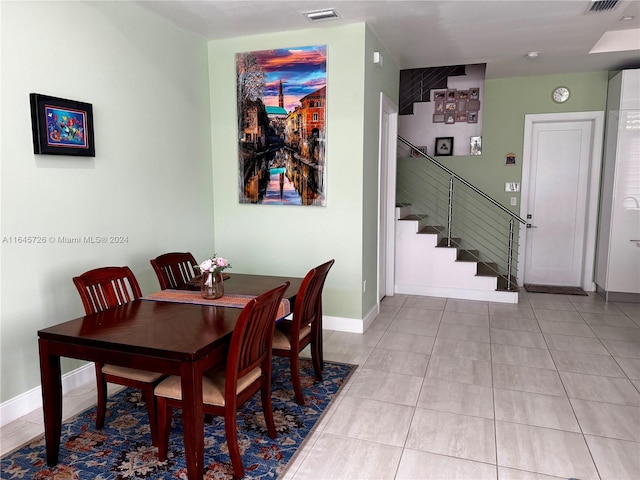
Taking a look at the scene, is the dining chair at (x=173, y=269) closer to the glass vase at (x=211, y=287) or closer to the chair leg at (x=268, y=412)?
the glass vase at (x=211, y=287)

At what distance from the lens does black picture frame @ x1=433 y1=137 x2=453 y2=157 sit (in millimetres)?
5949

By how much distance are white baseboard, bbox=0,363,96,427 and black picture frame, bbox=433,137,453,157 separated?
475 centimetres

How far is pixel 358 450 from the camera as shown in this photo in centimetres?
230

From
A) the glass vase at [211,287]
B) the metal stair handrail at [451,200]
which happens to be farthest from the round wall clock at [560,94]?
the glass vase at [211,287]

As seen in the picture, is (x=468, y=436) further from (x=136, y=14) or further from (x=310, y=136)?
(x=136, y=14)

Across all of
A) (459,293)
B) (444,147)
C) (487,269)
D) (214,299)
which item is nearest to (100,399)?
(214,299)

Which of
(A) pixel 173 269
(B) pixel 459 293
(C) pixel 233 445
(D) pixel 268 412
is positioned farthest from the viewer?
(B) pixel 459 293

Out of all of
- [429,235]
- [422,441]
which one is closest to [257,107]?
[429,235]

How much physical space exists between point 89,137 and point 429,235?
148 inches

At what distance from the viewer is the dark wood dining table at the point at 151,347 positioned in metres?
1.84

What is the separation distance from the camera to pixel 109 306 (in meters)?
2.55

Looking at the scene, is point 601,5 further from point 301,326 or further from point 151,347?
point 151,347

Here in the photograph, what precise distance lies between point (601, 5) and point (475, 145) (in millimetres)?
2601

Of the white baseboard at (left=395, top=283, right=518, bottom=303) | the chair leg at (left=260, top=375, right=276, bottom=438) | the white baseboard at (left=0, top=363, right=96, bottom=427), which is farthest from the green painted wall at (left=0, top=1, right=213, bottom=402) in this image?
the white baseboard at (left=395, top=283, right=518, bottom=303)
